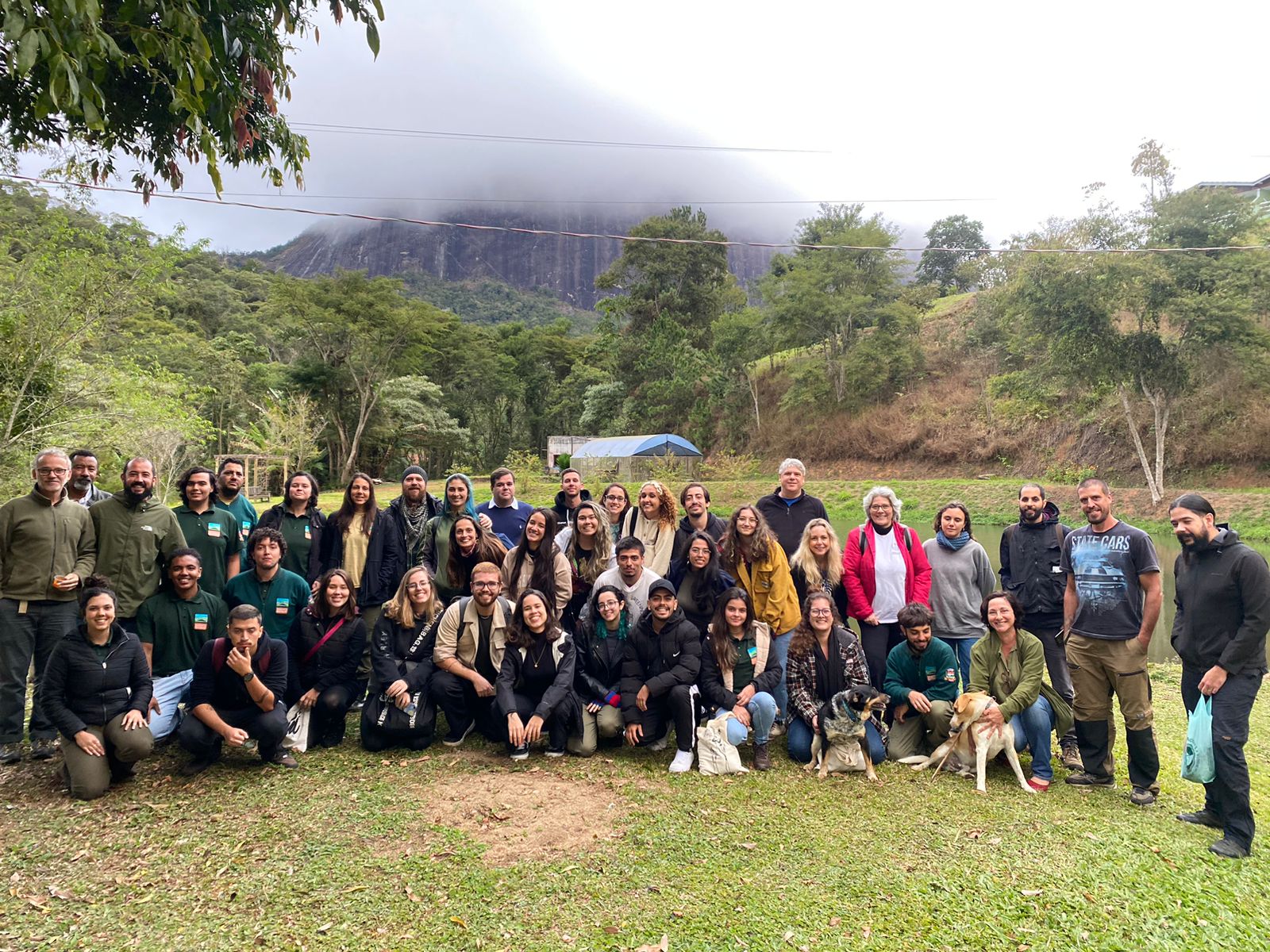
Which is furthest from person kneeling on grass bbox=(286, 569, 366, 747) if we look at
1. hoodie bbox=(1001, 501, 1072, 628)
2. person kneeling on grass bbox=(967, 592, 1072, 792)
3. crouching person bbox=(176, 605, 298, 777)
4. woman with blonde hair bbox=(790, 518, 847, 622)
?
hoodie bbox=(1001, 501, 1072, 628)

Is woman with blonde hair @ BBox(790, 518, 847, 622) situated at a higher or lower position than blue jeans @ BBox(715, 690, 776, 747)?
higher

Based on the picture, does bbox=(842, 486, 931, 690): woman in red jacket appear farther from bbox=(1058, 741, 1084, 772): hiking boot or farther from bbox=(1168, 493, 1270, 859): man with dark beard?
bbox=(1168, 493, 1270, 859): man with dark beard

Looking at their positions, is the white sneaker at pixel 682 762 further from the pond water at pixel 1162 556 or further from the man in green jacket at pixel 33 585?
the man in green jacket at pixel 33 585

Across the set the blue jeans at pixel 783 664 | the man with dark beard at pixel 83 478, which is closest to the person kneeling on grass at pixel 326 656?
the man with dark beard at pixel 83 478

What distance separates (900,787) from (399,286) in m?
34.2

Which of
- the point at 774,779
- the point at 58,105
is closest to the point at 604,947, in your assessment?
the point at 774,779

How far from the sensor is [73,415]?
37.1 feet

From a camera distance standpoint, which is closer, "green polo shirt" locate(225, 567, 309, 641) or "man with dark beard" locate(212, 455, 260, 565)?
"green polo shirt" locate(225, 567, 309, 641)

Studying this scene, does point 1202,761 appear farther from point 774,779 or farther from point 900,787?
point 774,779

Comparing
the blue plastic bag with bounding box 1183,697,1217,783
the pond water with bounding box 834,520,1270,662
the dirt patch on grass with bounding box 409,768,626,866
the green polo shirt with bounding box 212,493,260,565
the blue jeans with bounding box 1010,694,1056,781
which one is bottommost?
the pond water with bounding box 834,520,1270,662

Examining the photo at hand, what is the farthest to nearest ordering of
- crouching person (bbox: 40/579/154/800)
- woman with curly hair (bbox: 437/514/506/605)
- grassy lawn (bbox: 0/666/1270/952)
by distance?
1. woman with curly hair (bbox: 437/514/506/605)
2. crouching person (bbox: 40/579/154/800)
3. grassy lawn (bbox: 0/666/1270/952)

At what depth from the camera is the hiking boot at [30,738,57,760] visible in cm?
440

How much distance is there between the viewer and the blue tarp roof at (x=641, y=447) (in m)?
34.3

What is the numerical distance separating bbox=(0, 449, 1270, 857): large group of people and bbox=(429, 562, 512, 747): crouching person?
17mm
